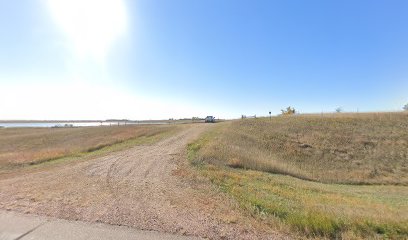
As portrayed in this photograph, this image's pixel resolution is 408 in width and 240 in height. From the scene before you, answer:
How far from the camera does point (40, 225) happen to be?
700cm

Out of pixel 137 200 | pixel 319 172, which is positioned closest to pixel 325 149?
pixel 319 172

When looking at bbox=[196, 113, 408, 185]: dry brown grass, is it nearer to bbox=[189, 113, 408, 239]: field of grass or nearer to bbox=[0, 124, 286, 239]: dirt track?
bbox=[189, 113, 408, 239]: field of grass

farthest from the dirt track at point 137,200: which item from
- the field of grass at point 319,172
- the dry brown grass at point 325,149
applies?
the dry brown grass at point 325,149

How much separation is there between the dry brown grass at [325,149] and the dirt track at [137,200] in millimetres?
6568

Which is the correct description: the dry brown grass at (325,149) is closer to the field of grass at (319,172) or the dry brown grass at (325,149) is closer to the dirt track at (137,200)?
the field of grass at (319,172)

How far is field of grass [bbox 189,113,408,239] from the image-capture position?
6.97 meters

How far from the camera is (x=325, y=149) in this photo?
31.8 meters

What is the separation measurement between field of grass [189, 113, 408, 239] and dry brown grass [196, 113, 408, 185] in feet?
0.26

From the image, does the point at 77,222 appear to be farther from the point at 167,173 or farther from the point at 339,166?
the point at 339,166

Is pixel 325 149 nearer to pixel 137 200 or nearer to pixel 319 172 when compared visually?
pixel 319 172

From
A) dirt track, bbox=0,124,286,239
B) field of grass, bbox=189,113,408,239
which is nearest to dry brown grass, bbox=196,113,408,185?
field of grass, bbox=189,113,408,239

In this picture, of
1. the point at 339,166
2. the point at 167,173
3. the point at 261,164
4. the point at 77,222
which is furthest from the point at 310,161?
the point at 77,222

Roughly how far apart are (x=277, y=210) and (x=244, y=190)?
9.95ft

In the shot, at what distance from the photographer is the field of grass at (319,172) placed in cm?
697
